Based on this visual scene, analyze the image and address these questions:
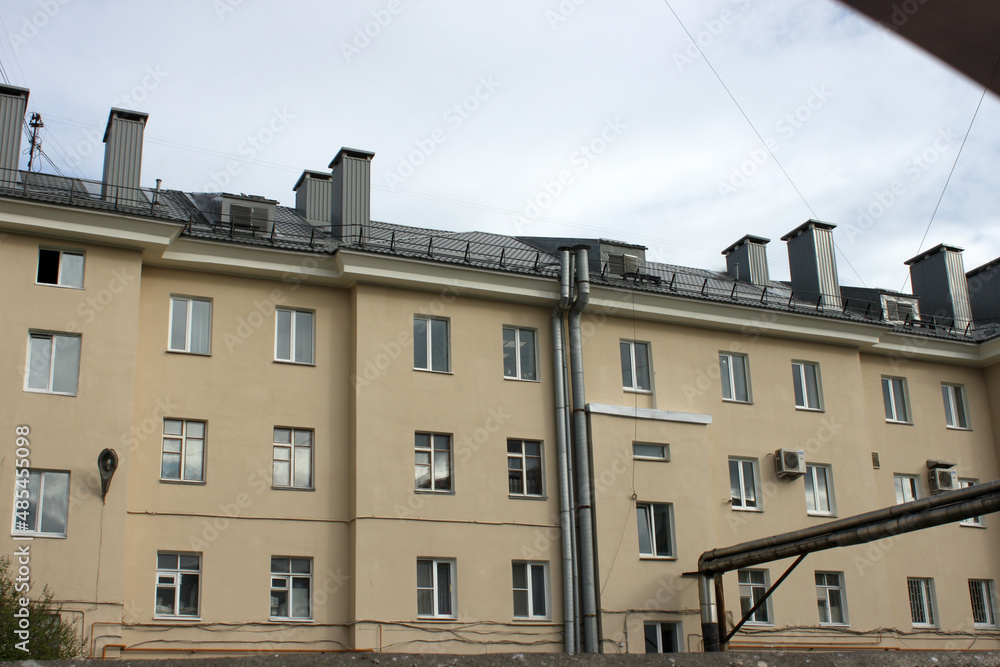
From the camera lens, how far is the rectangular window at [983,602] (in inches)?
1142

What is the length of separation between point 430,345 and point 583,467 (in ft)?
15.6

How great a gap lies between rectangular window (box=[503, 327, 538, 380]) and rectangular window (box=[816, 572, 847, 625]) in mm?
9441

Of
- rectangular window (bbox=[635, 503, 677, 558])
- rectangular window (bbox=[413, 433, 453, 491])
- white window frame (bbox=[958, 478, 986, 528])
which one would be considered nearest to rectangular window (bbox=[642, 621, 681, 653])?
rectangular window (bbox=[635, 503, 677, 558])

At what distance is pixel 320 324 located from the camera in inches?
952

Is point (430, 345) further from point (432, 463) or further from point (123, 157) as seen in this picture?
point (123, 157)

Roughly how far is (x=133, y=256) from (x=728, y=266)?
20.7 m

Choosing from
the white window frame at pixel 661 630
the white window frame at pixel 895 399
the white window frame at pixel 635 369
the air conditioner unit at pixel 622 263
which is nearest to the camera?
the white window frame at pixel 661 630

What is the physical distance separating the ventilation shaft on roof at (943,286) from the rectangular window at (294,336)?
70.4 feet

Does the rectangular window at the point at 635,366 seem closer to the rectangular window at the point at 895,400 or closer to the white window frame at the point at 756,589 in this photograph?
the white window frame at the point at 756,589

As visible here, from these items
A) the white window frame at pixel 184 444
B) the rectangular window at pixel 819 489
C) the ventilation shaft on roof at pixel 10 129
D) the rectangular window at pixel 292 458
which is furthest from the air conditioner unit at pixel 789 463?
the ventilation shaft on roof at pixel 10 129

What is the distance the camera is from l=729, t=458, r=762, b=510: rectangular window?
27.2 meters

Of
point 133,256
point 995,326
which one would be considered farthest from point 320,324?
point 995,326

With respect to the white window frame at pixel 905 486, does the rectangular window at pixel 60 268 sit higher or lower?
higher

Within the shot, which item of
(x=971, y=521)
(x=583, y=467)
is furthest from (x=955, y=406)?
(x=583, y=467)
